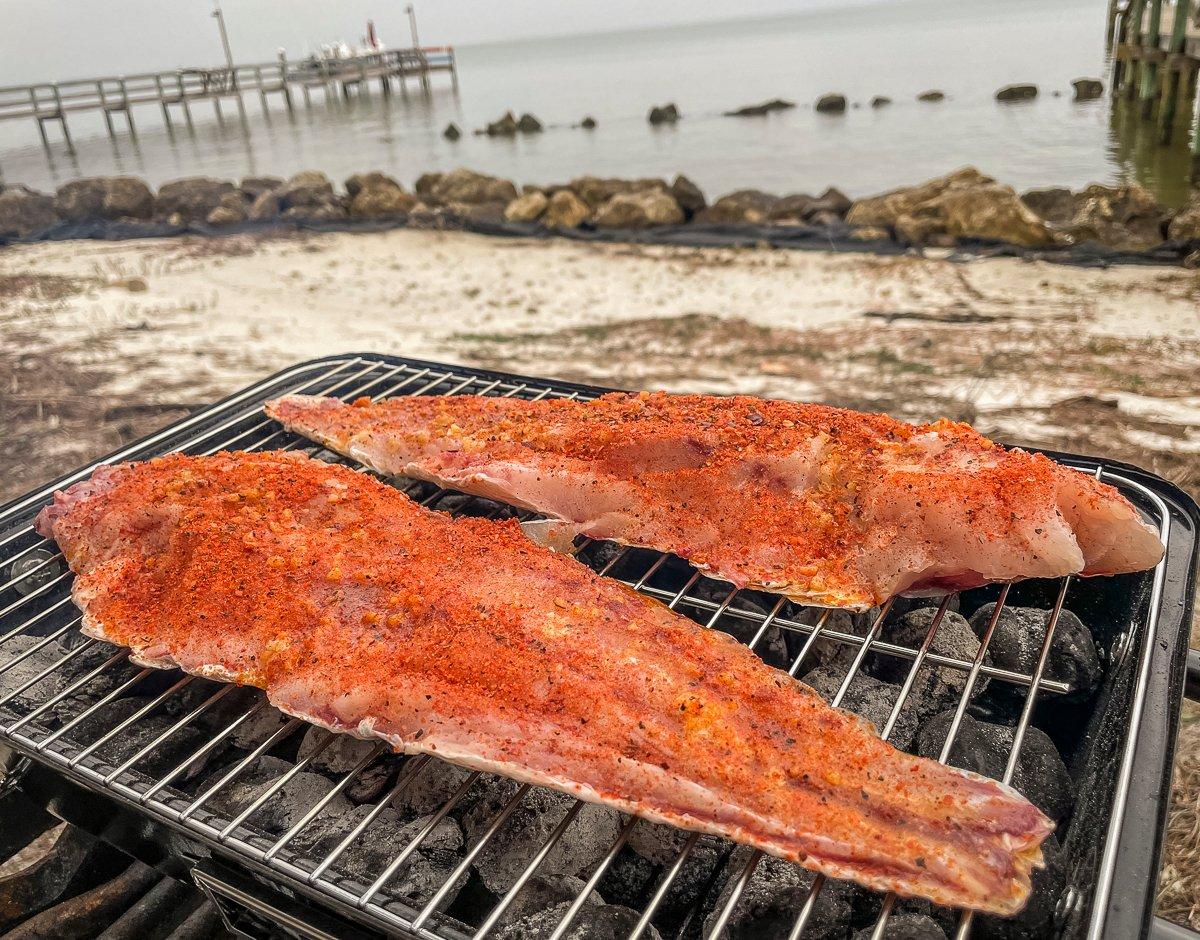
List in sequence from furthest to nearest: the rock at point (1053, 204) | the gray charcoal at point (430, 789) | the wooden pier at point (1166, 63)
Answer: the wooden pier at point (1166, 63)
the rock at point (1053, 204)
the gray charcoal at point (430, 789)

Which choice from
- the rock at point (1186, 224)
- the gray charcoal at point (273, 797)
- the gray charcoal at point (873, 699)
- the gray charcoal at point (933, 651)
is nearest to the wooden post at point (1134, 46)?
the rock at point (1186, 224)

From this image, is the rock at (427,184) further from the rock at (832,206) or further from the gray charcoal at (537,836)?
the gray charcoal at (537,836)

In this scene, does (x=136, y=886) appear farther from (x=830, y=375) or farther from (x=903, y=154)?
(x=903, y=154)

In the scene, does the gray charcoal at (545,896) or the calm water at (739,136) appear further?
the calm water at (739,136)

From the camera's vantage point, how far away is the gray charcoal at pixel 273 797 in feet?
7.65

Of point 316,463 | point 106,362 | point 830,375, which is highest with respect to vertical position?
point 316,463

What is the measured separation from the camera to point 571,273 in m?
11.5

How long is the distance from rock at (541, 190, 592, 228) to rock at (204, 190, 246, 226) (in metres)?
5.50

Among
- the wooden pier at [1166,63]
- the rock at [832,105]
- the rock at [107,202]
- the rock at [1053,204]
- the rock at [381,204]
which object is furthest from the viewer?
the rock at [832,105]

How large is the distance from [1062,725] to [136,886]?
299cm

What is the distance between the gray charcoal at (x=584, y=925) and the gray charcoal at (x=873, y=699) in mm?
879

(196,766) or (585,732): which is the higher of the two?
(585,732)

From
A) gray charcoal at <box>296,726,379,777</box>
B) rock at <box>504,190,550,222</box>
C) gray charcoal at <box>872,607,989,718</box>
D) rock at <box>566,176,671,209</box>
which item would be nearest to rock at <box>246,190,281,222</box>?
rock at <box>504,190,550,222</box>

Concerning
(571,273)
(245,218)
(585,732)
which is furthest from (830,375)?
(245,218)
